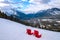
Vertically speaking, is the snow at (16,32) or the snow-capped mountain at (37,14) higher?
the snow-capped mountain at (37,14)

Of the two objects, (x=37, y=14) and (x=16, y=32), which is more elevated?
(x=37, y=14)

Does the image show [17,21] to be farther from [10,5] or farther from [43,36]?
[43,36]

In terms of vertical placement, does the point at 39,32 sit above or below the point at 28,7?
below

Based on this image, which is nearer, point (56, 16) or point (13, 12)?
point (13, 12)

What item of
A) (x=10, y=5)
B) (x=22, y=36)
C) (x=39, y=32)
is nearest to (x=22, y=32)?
(x=22, y=36)

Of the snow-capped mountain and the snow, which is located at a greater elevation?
the snow-capped mountain

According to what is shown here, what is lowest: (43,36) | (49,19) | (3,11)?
(43,36)

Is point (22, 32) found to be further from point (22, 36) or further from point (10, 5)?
point (10, 5)
